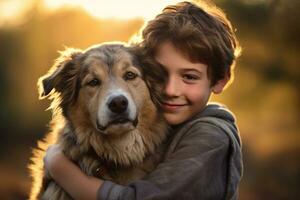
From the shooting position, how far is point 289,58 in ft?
60.0

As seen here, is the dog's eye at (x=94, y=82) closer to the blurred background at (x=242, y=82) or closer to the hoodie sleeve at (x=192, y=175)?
the hoodie sleeve at (x=192, y=175)

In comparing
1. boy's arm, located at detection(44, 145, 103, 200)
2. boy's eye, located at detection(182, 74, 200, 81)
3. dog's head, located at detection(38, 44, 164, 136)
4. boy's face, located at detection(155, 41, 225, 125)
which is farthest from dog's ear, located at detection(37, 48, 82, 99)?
boy's eye, located at detection(182, 74, 200, 81)

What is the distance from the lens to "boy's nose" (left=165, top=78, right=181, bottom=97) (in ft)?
14.9

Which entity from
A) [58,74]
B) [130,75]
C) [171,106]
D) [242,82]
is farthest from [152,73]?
[242,82]

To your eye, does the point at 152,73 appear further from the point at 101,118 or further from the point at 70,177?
the point at 70,177

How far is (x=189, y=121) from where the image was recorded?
14.7ft

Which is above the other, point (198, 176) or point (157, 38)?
point (157, 38)

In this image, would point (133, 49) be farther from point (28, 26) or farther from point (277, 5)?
point (28, 26)

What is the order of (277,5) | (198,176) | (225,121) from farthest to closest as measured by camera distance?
(277,5), (225,121), (198,176)

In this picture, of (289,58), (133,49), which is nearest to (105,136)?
(133,49)

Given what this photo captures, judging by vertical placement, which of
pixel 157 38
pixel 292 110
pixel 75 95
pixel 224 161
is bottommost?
pixel 292 110

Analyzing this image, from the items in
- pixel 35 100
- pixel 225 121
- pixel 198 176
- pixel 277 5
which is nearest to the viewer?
pixel 198 176

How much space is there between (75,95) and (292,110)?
15.9 meters

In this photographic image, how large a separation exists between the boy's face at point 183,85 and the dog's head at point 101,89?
210mm
